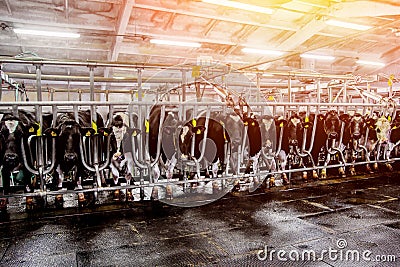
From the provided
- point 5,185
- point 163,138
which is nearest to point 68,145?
point 5,185

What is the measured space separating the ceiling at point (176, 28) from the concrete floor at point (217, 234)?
407 cm

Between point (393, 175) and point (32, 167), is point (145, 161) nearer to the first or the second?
point (32, 167)

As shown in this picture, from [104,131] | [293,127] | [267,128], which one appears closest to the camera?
[104,131]

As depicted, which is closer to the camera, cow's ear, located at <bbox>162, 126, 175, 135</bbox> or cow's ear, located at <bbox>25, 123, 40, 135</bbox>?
cow's ear, located at <bbox>25, 123, 40, 135</bbox>

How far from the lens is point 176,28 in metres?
11.2

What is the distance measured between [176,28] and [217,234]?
9124 millimetres

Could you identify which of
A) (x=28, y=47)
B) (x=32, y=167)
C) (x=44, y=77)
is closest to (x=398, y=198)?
(x=32, y=167)

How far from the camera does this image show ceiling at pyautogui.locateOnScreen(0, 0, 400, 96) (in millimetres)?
9195

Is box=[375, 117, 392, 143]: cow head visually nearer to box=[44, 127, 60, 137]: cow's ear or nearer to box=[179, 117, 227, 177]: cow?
box=[179, 117, 227, 177]: cow

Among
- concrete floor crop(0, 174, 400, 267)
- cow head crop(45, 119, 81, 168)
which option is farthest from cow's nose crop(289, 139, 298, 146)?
cow head crop(45, 119, 81, 168)

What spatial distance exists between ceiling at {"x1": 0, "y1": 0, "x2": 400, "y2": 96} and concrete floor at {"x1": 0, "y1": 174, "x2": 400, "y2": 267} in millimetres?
4073

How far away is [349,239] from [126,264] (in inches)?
81.8

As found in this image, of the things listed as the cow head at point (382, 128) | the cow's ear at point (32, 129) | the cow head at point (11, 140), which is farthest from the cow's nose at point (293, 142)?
the cow head at point (11, 140)

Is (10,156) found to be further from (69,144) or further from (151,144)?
(151,144)
